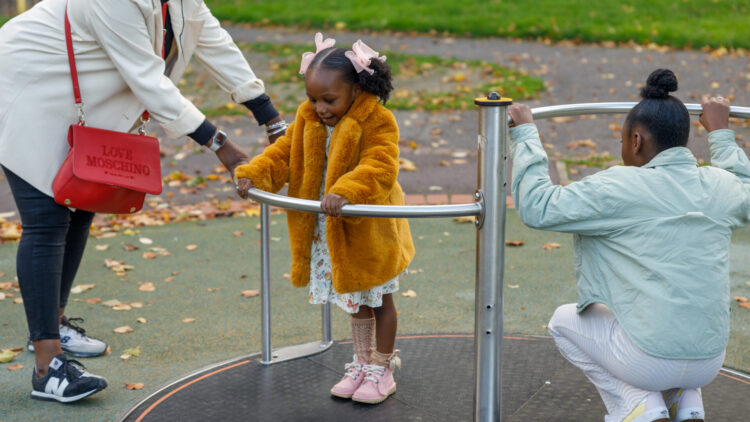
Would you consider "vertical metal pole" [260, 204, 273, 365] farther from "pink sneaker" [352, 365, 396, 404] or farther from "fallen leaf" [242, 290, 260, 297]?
"fallen leaf" [242, 290, 260, 297]

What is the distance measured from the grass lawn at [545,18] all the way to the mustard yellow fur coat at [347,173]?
9.84 meters

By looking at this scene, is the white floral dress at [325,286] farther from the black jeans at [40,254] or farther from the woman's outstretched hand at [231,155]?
the black jeans at [40,254]

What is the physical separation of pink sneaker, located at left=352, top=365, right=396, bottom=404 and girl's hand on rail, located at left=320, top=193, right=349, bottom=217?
33.4 inches

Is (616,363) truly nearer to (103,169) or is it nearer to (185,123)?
(185,123)

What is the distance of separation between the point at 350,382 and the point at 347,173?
85 centimetres

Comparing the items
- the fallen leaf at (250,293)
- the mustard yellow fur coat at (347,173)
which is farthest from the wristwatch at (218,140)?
the fallen leaf at (250,293)

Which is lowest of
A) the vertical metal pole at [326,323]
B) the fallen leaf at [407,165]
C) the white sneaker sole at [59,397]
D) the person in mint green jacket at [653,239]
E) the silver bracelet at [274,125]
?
the white sneaker sole at [59,397]

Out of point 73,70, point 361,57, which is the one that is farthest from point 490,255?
point 73,70

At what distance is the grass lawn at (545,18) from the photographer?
12172 millimetres

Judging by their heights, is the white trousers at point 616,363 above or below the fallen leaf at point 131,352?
above

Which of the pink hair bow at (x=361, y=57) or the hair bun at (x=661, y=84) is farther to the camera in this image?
the pink hair bow at (x=361, y=57)

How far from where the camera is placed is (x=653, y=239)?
2.37m

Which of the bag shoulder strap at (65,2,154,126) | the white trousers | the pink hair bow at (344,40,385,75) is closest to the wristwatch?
the bag shoulder strap at (65,2,154,126)

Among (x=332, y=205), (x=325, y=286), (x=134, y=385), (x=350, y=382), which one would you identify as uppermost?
(x=332, y=205)
